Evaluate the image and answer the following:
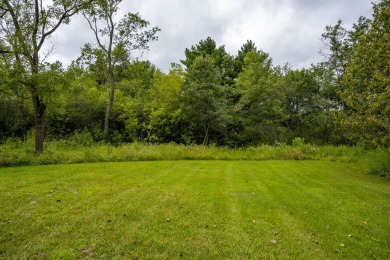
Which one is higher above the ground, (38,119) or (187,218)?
(38,119)

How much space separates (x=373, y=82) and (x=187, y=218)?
8.64m

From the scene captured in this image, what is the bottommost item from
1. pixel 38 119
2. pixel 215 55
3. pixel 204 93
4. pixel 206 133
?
pixel 206 133

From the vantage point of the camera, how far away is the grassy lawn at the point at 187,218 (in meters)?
3.43

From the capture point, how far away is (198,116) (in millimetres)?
21828

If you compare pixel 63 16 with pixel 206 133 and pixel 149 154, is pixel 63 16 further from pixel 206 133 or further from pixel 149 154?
pixel 206 133

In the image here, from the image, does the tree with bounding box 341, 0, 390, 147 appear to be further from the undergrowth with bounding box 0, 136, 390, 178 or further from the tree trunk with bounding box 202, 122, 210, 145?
the tree trunk with bounding box 202, 122, 210, 145

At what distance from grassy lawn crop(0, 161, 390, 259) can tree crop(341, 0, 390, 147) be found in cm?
271

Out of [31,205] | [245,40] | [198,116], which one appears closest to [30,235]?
[31,205]

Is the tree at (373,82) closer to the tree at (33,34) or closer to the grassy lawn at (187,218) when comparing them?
the grassy lawn at (187,218)

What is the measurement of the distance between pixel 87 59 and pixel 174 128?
9.84 metres

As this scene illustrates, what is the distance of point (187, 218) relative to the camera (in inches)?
179

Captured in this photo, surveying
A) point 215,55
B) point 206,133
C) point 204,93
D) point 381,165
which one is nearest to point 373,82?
point 381,165

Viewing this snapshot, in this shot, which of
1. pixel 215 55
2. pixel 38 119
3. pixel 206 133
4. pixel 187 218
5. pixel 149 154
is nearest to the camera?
pixel 187 218

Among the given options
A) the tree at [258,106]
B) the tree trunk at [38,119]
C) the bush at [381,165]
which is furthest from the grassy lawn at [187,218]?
the tree at [258,106]
